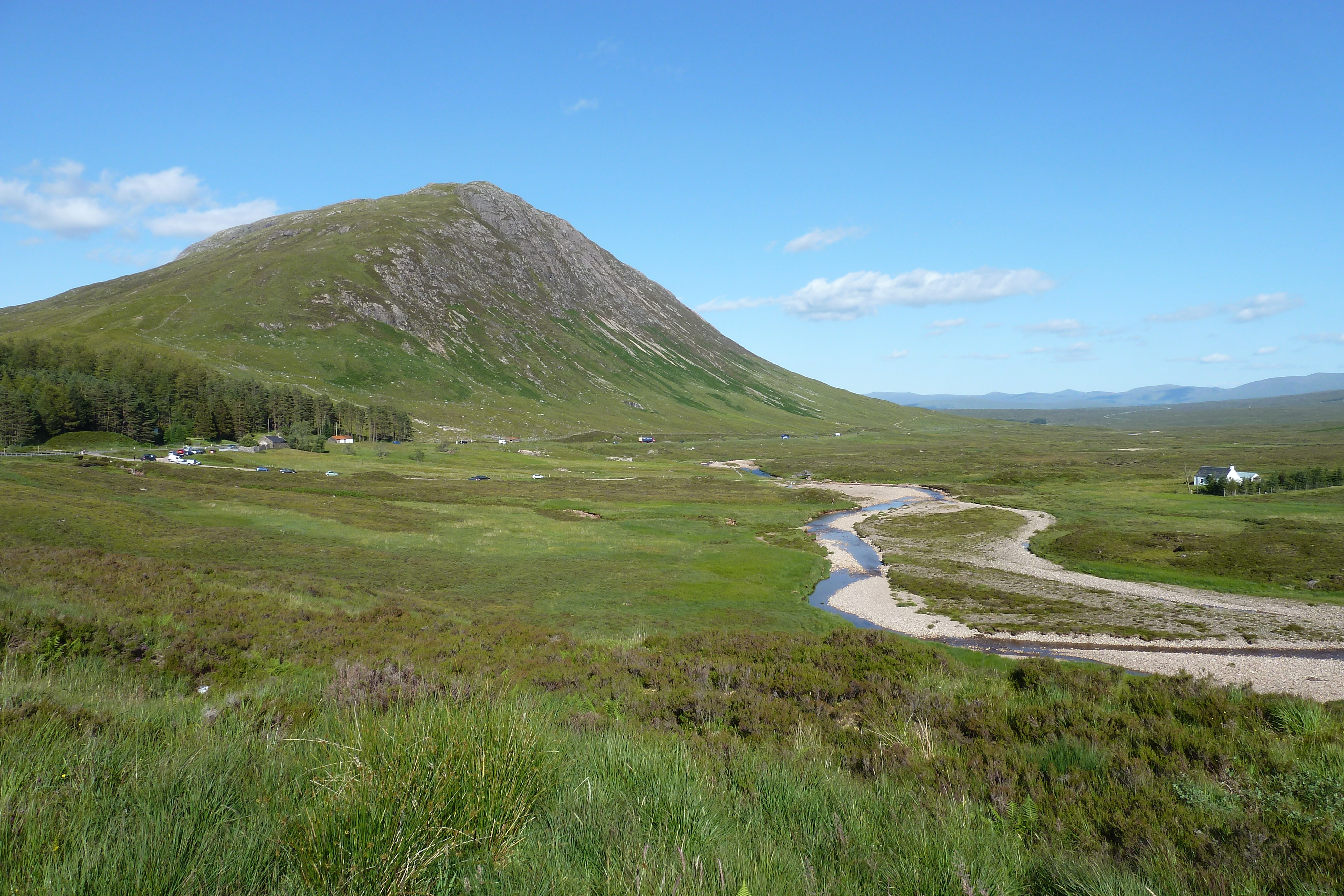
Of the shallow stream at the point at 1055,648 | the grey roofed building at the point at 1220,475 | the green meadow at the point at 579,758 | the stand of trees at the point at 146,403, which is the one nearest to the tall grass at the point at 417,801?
the green meadow at the point at 579,758

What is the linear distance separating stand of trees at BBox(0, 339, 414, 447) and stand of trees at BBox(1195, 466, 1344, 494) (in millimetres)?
149579

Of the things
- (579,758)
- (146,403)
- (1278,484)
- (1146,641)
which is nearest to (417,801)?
(579,758)

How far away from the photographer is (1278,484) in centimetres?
8981

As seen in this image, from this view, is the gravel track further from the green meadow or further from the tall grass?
the tall grass

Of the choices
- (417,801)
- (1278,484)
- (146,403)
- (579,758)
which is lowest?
(1278,484)

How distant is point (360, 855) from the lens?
337 cm

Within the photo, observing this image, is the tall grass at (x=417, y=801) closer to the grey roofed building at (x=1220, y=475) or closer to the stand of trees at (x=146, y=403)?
the grey roofed building at (x=1220, y=475)

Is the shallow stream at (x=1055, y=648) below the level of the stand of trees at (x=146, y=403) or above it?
below

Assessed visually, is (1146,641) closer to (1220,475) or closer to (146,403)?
(1220,475)

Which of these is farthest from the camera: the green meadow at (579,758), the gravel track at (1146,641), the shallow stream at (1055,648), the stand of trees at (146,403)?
the stand of trees at (146,403)

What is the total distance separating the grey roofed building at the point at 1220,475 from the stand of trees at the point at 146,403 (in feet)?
499

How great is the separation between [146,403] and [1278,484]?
625 ft

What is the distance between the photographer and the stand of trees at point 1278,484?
86.8 meters

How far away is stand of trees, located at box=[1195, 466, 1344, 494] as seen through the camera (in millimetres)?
86750
